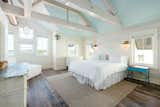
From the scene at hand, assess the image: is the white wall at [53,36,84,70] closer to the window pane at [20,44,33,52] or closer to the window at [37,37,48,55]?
the window at [37,37,48,55]

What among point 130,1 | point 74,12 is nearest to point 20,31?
point 74,12

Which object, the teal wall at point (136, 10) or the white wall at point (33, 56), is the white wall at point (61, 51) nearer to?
the white wall at point (33, 56)

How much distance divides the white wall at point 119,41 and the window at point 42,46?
385 centimetres

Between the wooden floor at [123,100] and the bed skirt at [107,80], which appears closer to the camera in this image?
the wooden floor at [123,100]

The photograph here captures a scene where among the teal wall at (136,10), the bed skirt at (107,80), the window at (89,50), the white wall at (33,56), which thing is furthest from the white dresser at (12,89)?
the window at (89,50)

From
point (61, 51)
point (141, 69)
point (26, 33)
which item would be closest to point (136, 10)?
point (141, 69)

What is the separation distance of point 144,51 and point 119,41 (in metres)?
A: 1.28

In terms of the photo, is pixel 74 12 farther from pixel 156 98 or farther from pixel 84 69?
pixel 156 98

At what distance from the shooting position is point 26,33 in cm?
618

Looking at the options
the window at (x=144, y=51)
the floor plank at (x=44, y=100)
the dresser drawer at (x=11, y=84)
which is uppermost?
Result: the window at (x=144, y=51)

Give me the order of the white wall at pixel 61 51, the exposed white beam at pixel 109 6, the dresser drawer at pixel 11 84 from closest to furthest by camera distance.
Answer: the dresser drawer at pixel 11 84
the exposed white beam at pixel 109 6
the white wall at pixel 61 51

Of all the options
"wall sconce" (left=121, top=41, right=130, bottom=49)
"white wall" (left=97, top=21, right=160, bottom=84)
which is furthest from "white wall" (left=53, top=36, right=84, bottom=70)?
"wall sconce" (left=121, top=41, right=130, bottom=49)

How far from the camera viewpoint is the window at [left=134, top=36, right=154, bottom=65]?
4.06m

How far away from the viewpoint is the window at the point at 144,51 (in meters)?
4.06
